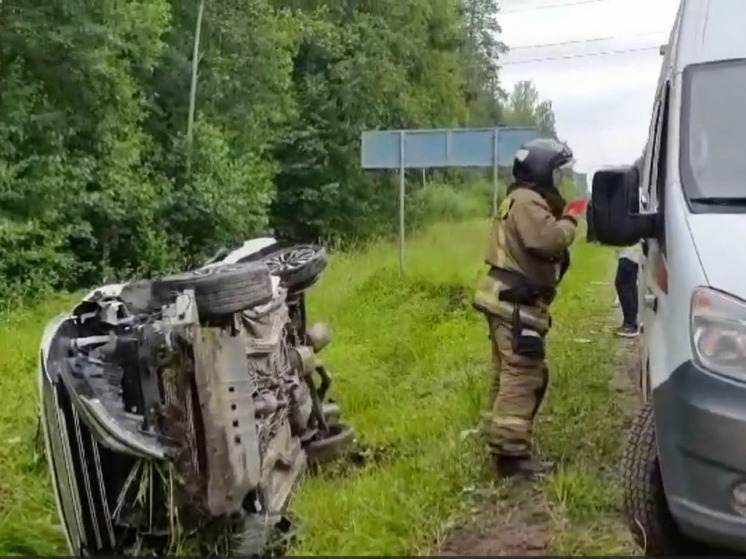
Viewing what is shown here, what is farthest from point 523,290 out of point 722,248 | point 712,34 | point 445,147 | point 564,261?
point 445,147

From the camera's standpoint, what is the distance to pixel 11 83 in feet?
50.5

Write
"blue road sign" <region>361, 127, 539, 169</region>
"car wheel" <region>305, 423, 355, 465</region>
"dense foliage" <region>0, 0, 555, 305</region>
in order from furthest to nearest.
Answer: "dense foliage" <region>0, 0, 555, 305</region> → "blue road sign" <region>361, 127, 539, 169</region> → "car wheel" <region>305, 423, 355, 465</region>

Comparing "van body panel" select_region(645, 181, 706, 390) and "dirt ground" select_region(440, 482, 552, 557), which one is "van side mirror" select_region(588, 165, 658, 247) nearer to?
"van body panel" select_region(645, 181, 706, 390)

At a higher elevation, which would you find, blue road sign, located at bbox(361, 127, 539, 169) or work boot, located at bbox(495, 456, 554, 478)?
blue road sign, located at bbox(361, 127, 539, 169)

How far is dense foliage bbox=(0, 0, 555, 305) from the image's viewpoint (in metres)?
15.8

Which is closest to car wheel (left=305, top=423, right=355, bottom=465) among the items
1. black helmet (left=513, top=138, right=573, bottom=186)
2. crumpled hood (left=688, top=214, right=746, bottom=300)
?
black helmet (left=513, top=138, right=573, bottom=186)

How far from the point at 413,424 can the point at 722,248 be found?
331 cm

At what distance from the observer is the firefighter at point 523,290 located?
4.91 metres

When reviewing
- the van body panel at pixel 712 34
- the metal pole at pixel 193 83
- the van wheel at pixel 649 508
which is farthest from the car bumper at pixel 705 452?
the metal pole at pixel 193 83

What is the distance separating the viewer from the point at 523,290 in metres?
4.96

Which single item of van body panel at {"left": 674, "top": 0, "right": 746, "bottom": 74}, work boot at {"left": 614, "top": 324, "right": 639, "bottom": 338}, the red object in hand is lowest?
work boot at {"left": 614, "top": 324, "right": 639, "bottom": 338}

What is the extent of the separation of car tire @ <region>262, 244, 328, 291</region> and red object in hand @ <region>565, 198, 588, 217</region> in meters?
1.57

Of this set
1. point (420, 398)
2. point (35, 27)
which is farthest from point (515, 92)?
point (420, 398)

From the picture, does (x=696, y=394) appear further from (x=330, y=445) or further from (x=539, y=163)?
(x=330, y=445)
